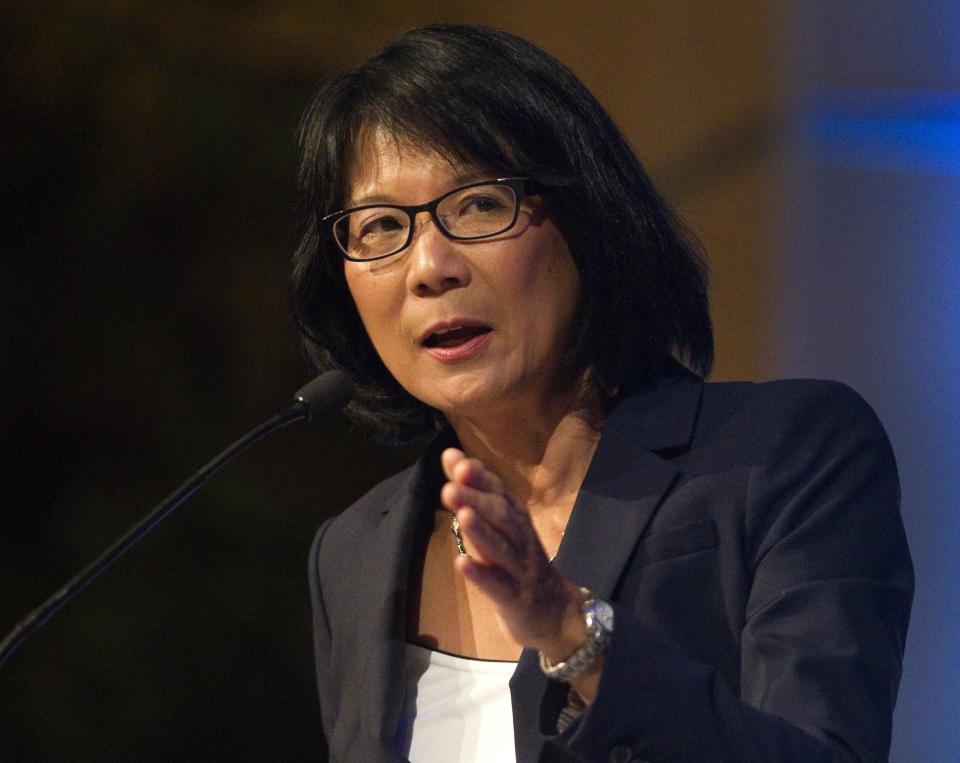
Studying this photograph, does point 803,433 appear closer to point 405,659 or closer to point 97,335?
point 405,659

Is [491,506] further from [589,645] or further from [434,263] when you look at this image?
[434,263]

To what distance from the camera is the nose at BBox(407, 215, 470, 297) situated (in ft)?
5.66

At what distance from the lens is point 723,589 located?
5.11 feet

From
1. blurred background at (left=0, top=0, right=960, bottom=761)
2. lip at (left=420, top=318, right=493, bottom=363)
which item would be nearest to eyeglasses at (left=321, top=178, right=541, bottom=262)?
lip at (left=420, top=318, right=493, bottom=363)

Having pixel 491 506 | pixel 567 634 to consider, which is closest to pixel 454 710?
pixel 567 634

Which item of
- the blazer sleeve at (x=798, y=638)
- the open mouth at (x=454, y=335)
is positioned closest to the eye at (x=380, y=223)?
the open mouth at (x=454, y=335)

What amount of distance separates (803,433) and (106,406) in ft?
8.09

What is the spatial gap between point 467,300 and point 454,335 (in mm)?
73

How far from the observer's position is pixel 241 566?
144 inches

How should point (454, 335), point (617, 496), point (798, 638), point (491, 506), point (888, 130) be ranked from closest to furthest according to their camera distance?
point (491, 506) < point (798, 638) < point (617, 496) < point (454, 335) < point (888, 130)

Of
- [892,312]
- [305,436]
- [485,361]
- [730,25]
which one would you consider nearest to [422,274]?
[485,361]

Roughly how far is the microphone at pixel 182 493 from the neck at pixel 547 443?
0.24 metres

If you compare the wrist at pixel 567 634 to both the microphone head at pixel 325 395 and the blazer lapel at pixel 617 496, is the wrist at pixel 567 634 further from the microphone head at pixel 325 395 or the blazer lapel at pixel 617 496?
the microphone head at pixel 325 395

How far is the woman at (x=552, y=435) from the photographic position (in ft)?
4.85
